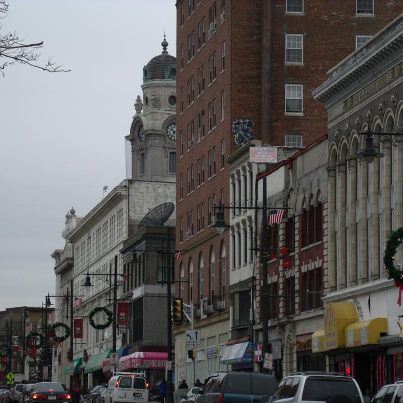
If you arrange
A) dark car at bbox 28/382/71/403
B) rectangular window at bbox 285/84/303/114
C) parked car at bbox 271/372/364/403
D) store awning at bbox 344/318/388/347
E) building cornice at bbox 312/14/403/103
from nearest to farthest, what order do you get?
parked car at bbox 271/372/364/403
building cornice at bbox 312/14/403/103
store awning at bbox 344/318/388/347
dark car at bbox 28/382/71/403
rectangular window at bbox 285/84/303/114

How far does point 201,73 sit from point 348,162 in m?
33.6

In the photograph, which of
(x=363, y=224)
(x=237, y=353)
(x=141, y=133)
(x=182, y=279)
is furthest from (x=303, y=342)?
(x=141, y=133)

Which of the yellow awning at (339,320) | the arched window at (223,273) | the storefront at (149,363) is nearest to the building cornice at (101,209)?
the storefront at (149,363)

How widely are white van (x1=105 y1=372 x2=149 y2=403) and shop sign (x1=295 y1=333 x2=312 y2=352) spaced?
25.9 feet

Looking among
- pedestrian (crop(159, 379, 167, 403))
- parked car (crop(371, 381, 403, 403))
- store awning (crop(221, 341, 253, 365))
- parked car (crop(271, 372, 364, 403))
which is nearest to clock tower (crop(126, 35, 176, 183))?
store awning (crop(221, 341, 253, 365))

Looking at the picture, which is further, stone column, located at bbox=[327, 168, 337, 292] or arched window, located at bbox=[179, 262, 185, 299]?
arched window, located at bbox=[179, 262, 185, 299]

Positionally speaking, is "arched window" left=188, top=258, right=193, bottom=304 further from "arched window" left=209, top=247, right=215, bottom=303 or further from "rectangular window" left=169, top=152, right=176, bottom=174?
"rectangular window" left=169, top=152, right=176, bottom=174

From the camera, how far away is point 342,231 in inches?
2463

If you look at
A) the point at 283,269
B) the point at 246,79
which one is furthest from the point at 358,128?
the point at 246,79

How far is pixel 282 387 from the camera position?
120ft

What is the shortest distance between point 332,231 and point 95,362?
61152 mm

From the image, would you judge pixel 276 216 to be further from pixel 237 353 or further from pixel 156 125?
pixel 156 125

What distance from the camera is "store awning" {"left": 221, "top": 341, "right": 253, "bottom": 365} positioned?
2990 inches

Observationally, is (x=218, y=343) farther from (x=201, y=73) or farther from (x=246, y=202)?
(x=201, y=73)
